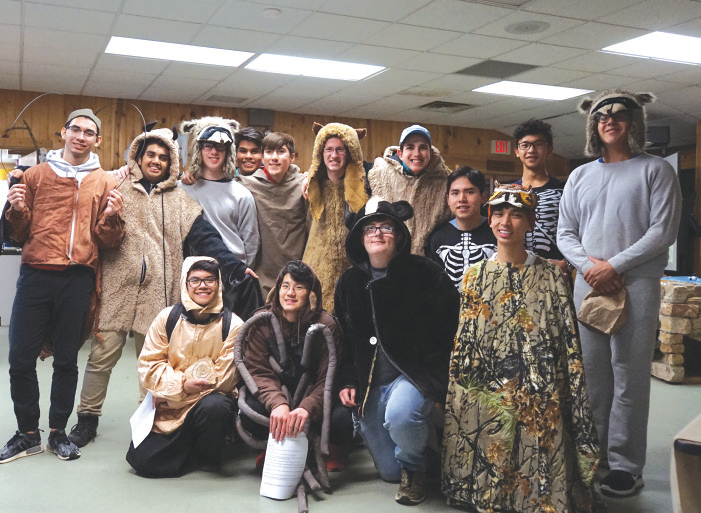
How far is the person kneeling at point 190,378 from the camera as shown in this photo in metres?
2.93

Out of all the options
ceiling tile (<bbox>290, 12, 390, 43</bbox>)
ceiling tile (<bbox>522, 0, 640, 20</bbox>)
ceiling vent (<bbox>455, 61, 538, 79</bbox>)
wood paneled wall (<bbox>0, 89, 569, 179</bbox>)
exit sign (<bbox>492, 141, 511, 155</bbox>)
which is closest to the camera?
ceiling tile (<bbox>522, 0, 640, 20</bbox>)

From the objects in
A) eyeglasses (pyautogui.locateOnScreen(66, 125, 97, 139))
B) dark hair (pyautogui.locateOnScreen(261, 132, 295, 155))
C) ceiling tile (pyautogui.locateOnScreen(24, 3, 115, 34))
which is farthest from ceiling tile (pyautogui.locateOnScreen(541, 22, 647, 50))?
eyeglasses (pyautogui.locateOnScreen(66, 125, 97, 139))

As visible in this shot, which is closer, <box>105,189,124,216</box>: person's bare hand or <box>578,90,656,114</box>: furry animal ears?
<box>578,90,656,114</box>: furry animal ears

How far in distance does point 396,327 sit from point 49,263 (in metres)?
1.62

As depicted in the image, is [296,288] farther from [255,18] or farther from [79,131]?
[255,18]

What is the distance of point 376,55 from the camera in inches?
241

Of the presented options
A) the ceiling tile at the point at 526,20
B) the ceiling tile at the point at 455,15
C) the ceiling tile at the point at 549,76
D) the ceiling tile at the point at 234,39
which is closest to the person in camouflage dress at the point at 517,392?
the ceiling tile at the point at 455,15

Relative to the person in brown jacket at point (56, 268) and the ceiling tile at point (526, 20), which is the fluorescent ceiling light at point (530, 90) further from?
the person in brown jacket at point (56, 268)

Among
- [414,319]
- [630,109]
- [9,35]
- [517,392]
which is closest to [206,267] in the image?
[414,319]

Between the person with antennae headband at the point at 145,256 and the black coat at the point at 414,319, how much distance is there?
865 millimetres

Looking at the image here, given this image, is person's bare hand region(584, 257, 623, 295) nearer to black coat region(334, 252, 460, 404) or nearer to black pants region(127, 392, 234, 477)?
black coat region(334, 252, 460, 404)

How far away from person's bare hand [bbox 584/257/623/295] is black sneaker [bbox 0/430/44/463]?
265 cm

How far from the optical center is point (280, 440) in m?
2.73

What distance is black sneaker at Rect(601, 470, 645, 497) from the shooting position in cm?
277
